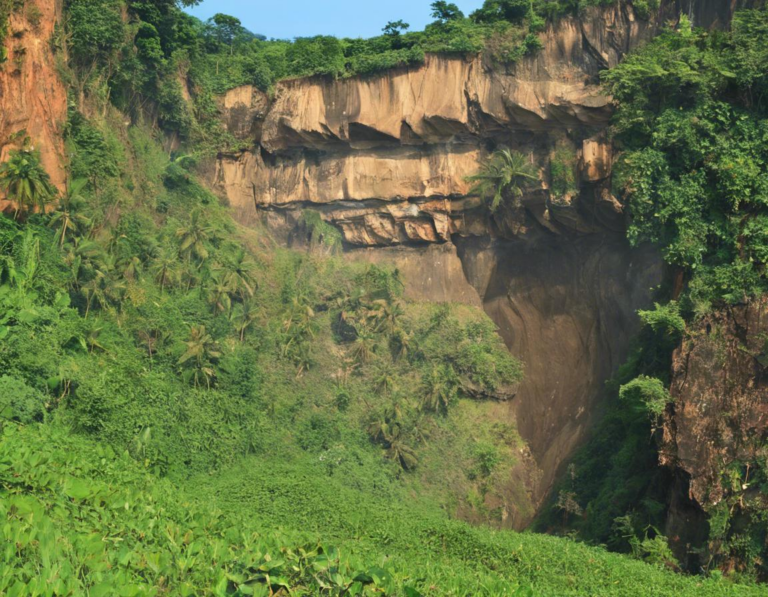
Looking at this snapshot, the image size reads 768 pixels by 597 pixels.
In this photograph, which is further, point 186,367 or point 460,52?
point 460,52

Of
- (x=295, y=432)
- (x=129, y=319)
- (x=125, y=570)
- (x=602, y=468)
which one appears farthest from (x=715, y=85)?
(x=125, y=570)

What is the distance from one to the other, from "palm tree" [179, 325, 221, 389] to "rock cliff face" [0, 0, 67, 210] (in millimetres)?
6157

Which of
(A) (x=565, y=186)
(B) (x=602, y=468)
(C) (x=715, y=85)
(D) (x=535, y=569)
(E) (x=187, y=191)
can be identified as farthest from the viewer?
(E) (x=187, y=191)

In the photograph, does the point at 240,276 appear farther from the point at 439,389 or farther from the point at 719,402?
the point at 719,402

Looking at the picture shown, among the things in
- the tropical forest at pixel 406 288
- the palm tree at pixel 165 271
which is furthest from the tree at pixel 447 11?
the palm tree at pixel 165 271

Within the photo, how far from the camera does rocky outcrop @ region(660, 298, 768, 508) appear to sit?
74.9 ft

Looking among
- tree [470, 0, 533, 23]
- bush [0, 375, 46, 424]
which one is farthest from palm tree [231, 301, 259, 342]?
tree [470, 0, 533, 23]

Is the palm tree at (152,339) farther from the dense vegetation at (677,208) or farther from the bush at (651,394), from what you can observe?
the bush at (651,394)

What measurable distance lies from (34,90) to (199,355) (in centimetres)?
913

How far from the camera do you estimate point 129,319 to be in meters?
31.4

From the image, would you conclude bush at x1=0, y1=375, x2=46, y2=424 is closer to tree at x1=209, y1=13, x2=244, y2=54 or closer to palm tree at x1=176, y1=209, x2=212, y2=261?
palm tree at x1=176, y1=209, x2=212, y2=261

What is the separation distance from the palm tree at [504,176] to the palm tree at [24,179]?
48.2 ft

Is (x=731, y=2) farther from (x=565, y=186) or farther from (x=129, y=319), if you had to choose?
(x=129, y=319)

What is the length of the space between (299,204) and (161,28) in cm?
807
